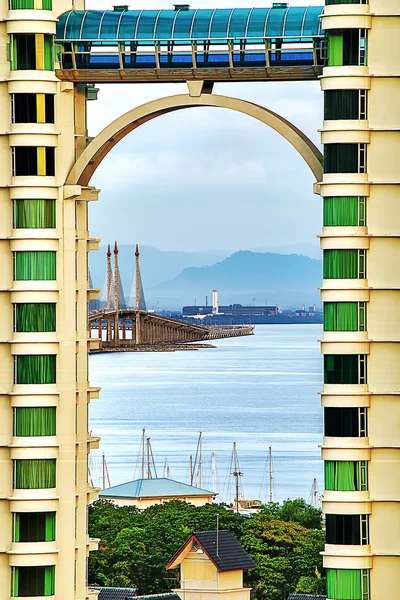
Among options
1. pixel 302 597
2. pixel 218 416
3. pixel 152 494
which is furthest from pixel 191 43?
pixel 218 416

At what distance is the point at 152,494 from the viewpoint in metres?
58.4

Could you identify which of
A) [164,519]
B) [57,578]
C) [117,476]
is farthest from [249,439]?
[57,578]

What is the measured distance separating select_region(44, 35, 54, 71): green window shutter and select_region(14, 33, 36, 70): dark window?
13 centimetres

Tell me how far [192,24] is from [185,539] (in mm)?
21551

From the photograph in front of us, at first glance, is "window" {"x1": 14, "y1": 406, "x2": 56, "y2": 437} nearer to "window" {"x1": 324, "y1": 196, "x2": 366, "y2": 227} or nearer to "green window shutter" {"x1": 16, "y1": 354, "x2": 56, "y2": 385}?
"green window shutter" {"x1": 16, "y1": 354, "x2": 56, "y2": 385}

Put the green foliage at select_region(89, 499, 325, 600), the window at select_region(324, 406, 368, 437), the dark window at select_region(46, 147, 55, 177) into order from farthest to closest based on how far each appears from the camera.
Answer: the green foliage at select_region(89, 499, 325, 600) → the dark window at select_region(46, 147, 55, 177) → the window at select_region(324, 406, 368, 437)

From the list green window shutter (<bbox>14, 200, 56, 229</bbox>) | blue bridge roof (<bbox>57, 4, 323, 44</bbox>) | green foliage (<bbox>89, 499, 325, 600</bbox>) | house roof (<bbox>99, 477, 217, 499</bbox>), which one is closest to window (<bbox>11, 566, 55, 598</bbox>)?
green window shutter (<bbox>14, 200, 56, 229</bbox>)

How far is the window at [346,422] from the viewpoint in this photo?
2259 cm

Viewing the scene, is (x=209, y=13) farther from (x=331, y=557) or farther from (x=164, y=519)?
(x=164, y=519)

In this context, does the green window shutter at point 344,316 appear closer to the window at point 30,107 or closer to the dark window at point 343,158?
the dark window at point 343,158

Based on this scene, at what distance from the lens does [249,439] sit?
104 m

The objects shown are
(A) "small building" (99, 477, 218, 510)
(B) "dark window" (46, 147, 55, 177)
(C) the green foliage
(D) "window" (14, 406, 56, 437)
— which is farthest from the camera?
(A) "small building" (99, 477, 218, 510)

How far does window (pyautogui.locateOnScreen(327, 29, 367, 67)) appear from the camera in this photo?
73.9 ft

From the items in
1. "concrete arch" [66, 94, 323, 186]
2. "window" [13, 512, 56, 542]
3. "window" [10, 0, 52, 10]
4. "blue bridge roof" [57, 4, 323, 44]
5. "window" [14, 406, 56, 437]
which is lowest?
"window" [13, 512, 56, 542]
